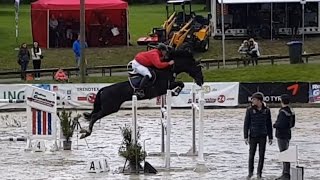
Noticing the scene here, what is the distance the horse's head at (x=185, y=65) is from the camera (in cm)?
2048

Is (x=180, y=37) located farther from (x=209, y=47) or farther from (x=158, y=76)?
(x=158, y=76)

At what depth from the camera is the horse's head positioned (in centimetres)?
2048

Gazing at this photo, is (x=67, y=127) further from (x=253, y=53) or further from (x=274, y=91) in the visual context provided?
(x=253, y=53)

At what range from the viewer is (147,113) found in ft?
108

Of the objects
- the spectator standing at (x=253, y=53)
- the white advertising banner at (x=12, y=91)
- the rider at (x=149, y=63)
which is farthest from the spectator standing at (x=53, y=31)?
the rider at (x=149, y=63)

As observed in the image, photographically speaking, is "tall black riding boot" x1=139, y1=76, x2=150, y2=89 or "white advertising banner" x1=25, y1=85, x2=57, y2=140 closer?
"tall black riding boot" x1=139, y1=76, x2=150, y2=89

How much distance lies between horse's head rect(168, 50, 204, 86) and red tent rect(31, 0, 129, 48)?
27.9 meters

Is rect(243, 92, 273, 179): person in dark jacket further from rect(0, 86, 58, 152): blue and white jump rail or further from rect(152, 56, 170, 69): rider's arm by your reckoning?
rect(0, 86, 58, 152): blue and white jump rail

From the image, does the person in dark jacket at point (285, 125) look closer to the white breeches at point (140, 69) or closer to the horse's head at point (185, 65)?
the horse's head at point (185, 65)

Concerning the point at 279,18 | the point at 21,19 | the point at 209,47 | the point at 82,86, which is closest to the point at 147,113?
the point at 82,86

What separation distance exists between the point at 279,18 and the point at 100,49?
963 cm

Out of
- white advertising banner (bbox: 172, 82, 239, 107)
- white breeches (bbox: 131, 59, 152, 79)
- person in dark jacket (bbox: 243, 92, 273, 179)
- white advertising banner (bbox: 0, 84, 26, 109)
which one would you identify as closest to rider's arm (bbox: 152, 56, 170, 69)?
white breeches (bbox: 131, 59, 152, 79)

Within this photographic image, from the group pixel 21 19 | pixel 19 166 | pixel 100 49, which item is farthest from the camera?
pixel 21 19

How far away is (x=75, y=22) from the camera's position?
4872 cm
